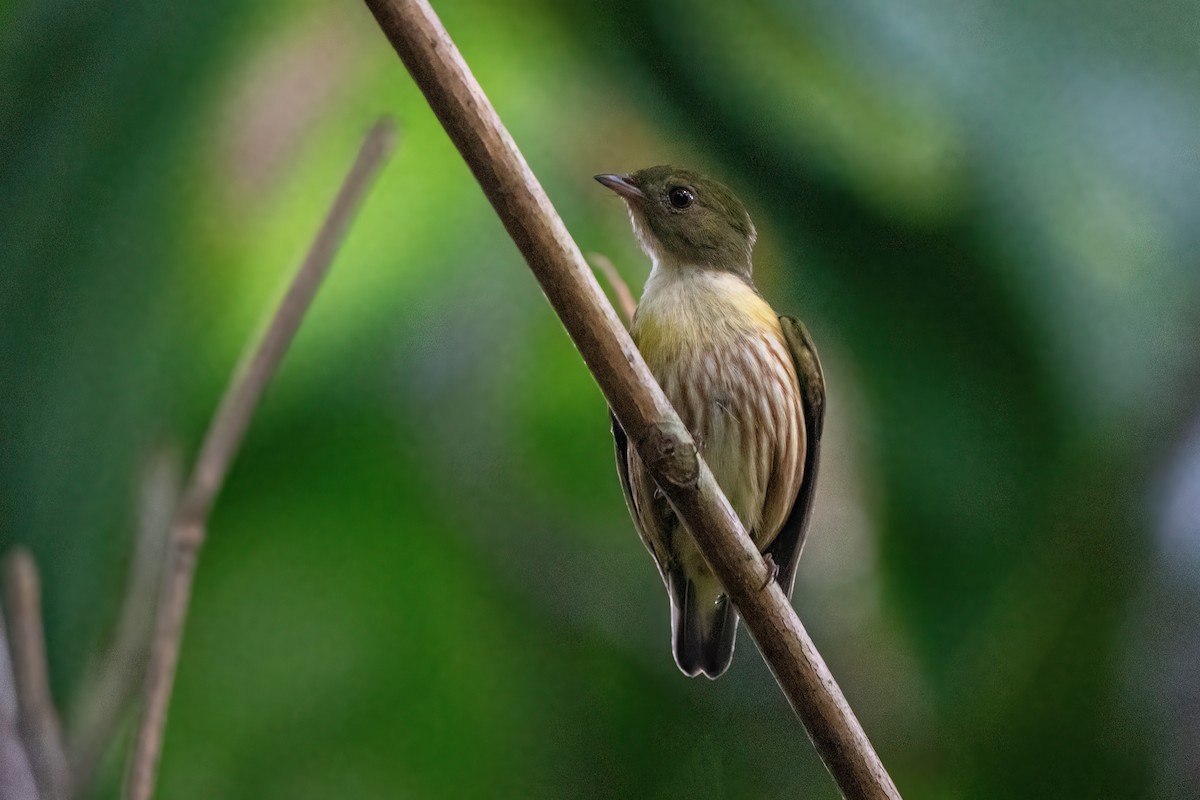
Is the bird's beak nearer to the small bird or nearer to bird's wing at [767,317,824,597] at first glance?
the small bird

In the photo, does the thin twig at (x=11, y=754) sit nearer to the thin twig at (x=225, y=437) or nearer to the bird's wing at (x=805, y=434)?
the thin twig at (x=225, y=437)

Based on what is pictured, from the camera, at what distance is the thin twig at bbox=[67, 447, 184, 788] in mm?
810

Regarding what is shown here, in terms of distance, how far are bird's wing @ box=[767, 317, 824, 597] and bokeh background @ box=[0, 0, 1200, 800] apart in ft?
0.10

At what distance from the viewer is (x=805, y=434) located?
1483 mm

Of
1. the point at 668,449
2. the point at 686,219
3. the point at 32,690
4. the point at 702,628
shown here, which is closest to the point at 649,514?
the point at 702,628

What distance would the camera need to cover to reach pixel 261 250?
152cm

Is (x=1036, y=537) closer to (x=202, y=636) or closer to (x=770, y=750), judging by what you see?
(x=770, y=750)

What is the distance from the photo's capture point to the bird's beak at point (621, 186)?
1.44 meters

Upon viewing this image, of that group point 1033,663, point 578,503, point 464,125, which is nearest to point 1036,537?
Answer: point 1033,663

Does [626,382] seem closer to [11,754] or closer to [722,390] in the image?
[11,754]

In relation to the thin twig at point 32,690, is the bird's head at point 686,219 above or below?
above

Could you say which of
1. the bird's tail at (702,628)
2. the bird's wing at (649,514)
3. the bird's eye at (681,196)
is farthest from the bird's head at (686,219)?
the bird's tail at (702,628)

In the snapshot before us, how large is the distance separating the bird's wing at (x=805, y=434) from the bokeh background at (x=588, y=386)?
31 mm

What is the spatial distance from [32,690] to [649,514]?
777 millimetres
